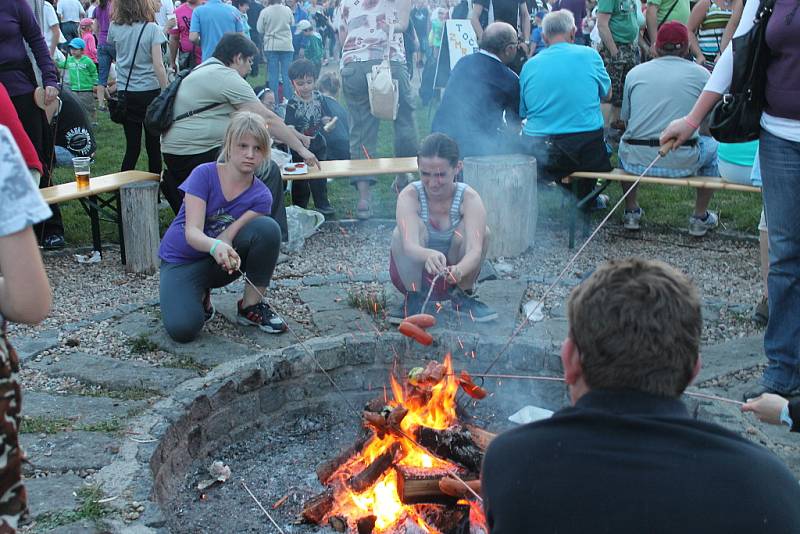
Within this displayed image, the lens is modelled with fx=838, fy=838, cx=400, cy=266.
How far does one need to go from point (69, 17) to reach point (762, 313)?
45.0 feet

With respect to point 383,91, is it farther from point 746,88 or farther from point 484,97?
point 746,88

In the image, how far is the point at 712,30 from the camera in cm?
917

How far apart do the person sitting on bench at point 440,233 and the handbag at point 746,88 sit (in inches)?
57.2

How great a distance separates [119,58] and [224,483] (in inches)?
224

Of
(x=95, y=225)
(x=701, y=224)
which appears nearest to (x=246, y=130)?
(x=95, y=225)

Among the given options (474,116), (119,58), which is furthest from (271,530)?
(119,58)

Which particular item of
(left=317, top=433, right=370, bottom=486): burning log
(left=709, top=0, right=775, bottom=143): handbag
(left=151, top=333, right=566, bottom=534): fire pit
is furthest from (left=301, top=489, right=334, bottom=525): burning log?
(left=709, top=0, right=775, bottom=143): handbag

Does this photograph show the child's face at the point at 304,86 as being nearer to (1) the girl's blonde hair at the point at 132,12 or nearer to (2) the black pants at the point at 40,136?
(1) the girl's blonde hair at the point at 132,12

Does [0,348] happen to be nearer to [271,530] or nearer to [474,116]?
[271,530]

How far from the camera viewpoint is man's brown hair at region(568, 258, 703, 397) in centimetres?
172

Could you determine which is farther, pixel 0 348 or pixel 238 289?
pixel 238 289

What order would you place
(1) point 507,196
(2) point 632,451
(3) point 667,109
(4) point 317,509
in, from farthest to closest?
(3) point 667,109, (1) point 507,196, (4) point 317,509, (2) point 632,451

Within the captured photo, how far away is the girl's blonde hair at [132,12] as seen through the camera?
26.0ft

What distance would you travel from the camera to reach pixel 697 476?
1625 millimetres
